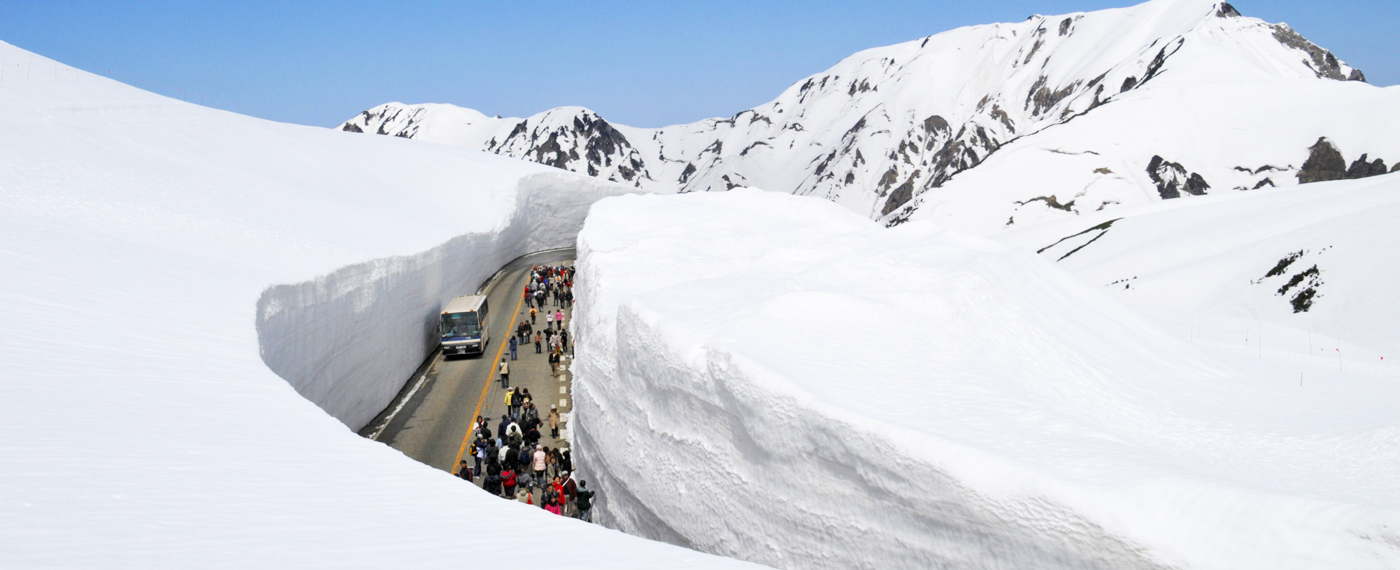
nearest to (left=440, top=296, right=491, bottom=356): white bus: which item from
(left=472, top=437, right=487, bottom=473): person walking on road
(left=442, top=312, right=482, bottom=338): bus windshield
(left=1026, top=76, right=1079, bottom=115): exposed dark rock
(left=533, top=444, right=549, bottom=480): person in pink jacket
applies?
(left=442, top=312, right=482, bottom=338): bus windshield

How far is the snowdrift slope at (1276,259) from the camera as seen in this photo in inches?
956

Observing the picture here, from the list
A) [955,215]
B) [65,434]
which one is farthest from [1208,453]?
[955,215]

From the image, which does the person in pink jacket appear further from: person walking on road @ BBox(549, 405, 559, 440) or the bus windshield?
the bus windshield

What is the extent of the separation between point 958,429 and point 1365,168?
270ft

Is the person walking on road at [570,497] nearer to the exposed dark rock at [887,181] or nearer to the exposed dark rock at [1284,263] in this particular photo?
the exposed dark rock at [1284,263]

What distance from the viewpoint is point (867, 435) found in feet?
30.5

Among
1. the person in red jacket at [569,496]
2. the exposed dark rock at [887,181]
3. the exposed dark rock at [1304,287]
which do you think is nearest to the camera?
the person in red jacket at [569,496]

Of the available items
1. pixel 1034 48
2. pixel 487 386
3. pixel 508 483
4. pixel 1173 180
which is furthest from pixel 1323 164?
pixel 1034 48

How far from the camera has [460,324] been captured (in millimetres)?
28672

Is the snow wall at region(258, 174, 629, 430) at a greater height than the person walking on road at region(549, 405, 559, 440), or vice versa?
the snow wall at region(258, 174, 629, 430)

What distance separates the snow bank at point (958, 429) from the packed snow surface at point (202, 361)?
295 centimetres

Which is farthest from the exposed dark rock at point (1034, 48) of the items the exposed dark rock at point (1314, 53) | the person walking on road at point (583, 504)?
the person walking on road at point (583, 504)

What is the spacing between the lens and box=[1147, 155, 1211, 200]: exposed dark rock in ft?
270

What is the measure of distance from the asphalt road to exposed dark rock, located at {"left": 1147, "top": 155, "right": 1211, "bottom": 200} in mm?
71302
